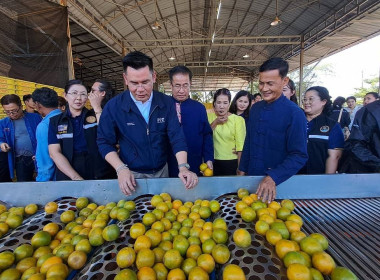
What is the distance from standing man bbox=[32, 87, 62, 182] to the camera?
2.24 m

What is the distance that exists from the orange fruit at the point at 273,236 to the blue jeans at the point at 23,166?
12.8 ft

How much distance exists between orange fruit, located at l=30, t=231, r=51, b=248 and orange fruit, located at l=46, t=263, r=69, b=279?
0.86 ft

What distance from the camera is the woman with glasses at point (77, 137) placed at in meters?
2.26

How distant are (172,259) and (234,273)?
293 millimetres

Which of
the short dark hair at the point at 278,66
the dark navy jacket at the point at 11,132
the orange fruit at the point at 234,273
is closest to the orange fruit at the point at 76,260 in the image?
the orange fruit at the point at 234,273

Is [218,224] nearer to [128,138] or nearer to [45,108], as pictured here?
[128,138]

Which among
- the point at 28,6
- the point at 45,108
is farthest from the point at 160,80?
the point at 45,108

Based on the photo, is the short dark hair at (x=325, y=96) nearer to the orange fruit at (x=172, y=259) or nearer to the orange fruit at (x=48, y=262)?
the orange fruit at (x=172, y=259)

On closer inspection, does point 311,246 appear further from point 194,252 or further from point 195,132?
point 195,132

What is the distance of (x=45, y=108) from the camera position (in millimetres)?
2615

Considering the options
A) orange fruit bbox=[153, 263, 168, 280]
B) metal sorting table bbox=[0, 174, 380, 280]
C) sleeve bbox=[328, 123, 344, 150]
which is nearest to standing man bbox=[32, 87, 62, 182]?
metal sorting table bbox=[0, 174, 380, 280]

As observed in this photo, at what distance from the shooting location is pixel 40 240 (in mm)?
1148

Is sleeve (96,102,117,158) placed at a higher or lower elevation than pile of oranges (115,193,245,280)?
higher

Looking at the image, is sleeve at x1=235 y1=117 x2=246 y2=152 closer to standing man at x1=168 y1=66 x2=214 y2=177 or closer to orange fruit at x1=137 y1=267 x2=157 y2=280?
standing man at x1=168 y1=66 x2=214 y2=177
